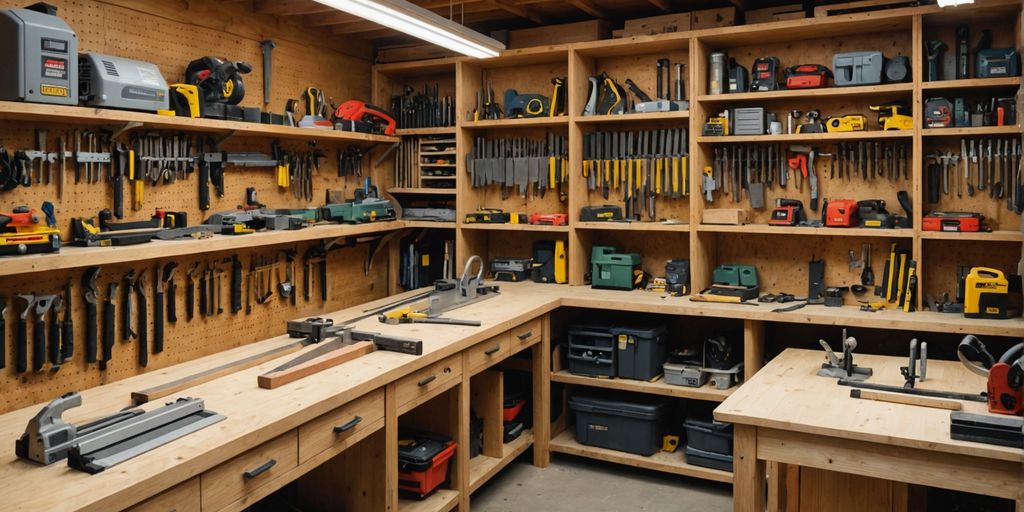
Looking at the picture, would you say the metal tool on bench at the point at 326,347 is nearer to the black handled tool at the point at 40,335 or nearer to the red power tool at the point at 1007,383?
the black handled tool at the point at 40,335

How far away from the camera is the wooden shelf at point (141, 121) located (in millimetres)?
2633

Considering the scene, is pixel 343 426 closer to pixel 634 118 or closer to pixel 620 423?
pixel 620 423

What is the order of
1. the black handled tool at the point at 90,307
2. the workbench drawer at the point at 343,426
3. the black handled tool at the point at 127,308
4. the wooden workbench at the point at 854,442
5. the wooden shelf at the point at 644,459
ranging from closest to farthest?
the wooden workbench at the point at 854,442 < the workbench drawer at the point at 343,426 < the black handled tool at the point at 90,307 < the black handled tool at the point at 127,308 < the wooden shelf at the point at 644,459

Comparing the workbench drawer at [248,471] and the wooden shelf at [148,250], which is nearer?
the workbench drawer at [248,471]

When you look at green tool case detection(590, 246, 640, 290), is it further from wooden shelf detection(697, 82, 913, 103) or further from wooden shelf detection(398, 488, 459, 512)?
wooden shelf detection(398, 488, 459, 512)

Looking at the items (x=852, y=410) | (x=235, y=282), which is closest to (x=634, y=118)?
(x=852, y=410)

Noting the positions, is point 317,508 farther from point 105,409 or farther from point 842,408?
point 842,408

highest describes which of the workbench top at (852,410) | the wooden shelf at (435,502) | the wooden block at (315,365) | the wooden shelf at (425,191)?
the wooden shelf at (425,191)

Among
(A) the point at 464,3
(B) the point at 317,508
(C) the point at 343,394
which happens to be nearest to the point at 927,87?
(A) the point at 464,3

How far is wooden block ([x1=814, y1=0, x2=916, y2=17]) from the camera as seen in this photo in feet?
12.3

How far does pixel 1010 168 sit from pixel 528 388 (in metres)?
2.74

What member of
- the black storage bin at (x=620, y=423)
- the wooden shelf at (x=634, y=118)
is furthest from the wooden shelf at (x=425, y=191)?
the black storage bin at (x=620, y=423)

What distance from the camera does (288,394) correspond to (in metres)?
2.46

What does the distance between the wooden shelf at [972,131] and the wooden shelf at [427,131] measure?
2.61 metres
